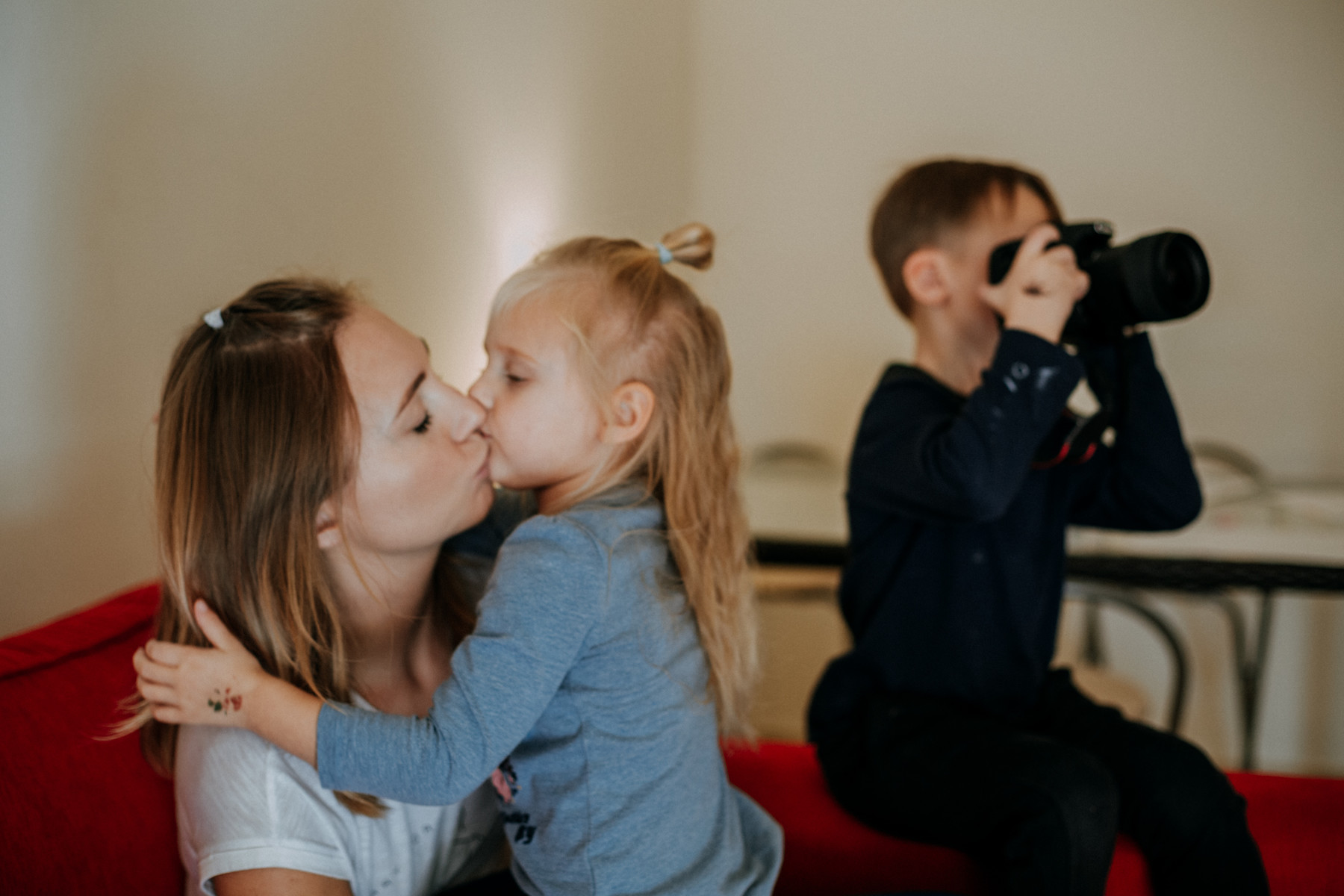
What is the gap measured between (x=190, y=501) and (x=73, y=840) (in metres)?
0.28

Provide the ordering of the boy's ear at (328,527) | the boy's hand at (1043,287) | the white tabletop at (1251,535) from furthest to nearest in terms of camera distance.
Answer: the white tabletop at (1251,535) → the boy's hand at (1043,287) → the boy's ear at (328,527)

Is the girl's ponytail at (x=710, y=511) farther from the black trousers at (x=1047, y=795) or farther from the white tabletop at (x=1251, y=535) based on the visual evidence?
the white tabletop at (x=1251, y=535)

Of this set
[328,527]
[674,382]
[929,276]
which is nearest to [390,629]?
[328,527]

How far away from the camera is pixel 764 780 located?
1188mm

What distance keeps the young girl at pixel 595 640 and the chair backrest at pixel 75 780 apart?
72 millimetres

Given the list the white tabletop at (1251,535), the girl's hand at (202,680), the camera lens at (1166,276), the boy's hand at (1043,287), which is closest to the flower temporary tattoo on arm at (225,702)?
the girl's hand at (202,680)

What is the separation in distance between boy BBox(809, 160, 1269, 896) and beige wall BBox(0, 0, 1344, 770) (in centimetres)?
55

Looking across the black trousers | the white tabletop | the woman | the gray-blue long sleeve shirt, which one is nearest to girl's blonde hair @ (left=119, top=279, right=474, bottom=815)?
the woman

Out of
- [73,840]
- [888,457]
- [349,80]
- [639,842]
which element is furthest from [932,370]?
[73,840]

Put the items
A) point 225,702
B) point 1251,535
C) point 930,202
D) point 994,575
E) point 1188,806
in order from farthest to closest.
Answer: point 1251,535 < point 930,202 < point 994,575 < point 1188,806 < point 225,702

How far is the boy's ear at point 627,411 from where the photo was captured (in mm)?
917

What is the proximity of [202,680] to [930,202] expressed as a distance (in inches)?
41.3

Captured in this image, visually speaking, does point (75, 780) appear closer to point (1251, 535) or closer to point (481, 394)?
point (481, 394)

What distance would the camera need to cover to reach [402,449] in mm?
843
